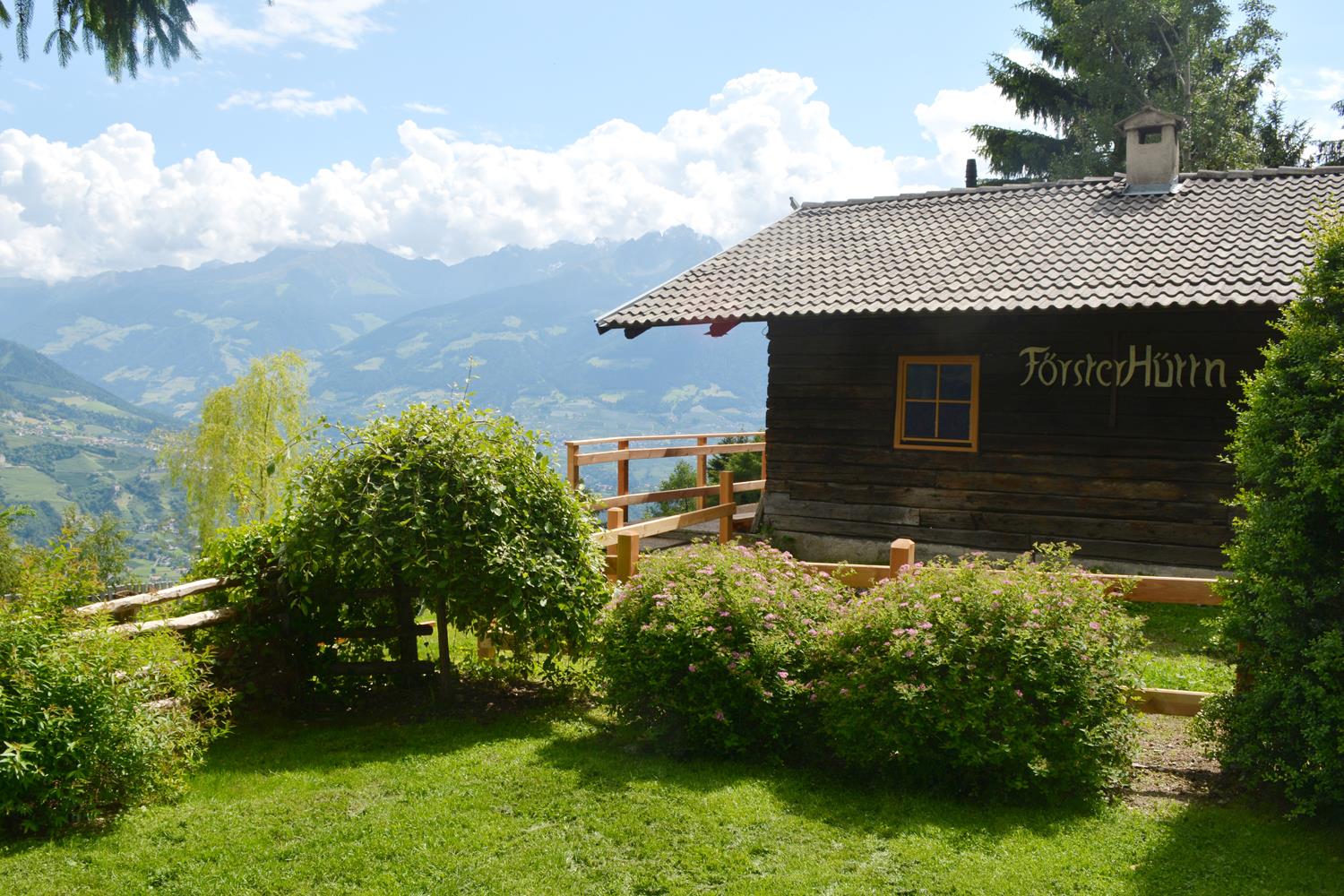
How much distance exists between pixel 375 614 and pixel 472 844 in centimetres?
307

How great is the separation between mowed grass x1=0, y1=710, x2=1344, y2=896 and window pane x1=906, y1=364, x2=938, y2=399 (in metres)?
7.54

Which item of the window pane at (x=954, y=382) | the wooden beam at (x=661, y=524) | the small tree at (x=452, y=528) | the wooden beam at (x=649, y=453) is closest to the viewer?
the small tree at (x=452, y=528)

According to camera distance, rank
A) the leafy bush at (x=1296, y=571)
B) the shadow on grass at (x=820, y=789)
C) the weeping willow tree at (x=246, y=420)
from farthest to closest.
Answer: the weeping willow tree at (x=246, y=420)
the shadow on grass at (x=820, y=789)
the leafy bush at (x=1296, y=571)

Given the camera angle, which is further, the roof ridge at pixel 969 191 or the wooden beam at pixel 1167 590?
the roof ridge at pixel 969 191

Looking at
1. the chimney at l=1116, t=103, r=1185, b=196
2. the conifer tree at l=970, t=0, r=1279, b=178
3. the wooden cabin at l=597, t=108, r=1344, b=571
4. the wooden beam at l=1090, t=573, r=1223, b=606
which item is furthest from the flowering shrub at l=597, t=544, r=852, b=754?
the conifer tree at l=970, t=0, r=1279, b=178

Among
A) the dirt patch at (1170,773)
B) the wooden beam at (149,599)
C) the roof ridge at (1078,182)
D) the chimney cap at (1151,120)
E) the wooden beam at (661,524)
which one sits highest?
the chimney cap at (1151,120)

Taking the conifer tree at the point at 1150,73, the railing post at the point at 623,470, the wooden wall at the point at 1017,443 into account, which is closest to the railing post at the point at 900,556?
the wooden wall at the point at 1017,443

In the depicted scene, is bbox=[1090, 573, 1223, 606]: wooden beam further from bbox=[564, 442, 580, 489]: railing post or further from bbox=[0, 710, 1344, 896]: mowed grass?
bbox=[564, 442, 580, 489]: railing post

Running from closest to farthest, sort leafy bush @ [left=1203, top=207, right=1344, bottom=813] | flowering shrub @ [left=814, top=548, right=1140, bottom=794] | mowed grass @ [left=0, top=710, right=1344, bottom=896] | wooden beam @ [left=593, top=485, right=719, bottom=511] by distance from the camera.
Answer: mowed grass @ [left=0, top=710, right=1344, bottom=896] < leafy bush @ [left=1203, top=207, right=1344, bottom=813] < flowering shrub @ [left=814, top=548, right=1140, bottom=794] < wooden beam @ [left=593, top=485, right=719, bottom=511]

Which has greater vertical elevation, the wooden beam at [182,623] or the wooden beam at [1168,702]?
the wooden beam at [182,623]

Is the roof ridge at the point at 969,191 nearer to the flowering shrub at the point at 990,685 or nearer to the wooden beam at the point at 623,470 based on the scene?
the wooden beam at the point at 623,470

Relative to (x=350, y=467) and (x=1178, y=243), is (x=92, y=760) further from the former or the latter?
(x=1178, y=243)

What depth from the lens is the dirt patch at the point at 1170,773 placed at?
5.36 meters

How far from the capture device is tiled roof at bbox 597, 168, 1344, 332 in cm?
1095
